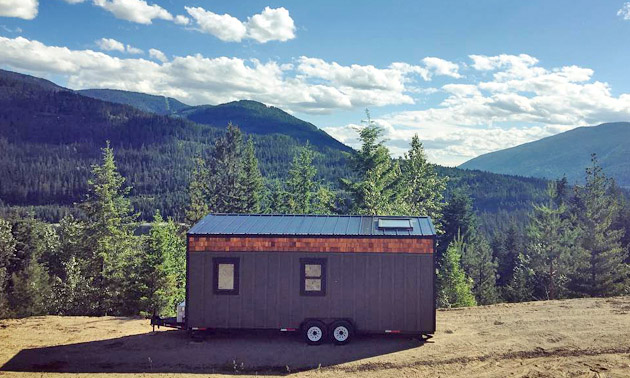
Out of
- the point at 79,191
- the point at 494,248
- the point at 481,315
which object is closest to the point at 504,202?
the point at 494,248

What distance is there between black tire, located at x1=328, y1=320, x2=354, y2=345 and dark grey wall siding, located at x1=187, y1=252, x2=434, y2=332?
0.28 m

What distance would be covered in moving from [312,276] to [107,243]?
67.0 feet

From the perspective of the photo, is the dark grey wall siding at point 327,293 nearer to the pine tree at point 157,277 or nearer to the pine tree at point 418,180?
the pine tree at point 157,277

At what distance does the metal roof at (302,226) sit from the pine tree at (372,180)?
1314 cm

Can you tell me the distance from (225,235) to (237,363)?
14.1 feet

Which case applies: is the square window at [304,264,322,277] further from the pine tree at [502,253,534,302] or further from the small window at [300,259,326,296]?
the pine tree at [502,253,534,302]

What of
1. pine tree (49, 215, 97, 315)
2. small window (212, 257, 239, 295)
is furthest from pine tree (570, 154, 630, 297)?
pine tree (49, 215, 97, 315)

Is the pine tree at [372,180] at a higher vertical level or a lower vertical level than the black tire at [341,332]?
Result: higher

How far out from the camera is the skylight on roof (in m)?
17.1

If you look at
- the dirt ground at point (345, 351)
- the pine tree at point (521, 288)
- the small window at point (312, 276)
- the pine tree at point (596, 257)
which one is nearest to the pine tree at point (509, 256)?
the pine tree at point (521, 288)

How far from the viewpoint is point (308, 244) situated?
1669 centimetres

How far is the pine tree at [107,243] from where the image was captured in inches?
1244

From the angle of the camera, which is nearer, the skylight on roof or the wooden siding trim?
the wooden siding trim

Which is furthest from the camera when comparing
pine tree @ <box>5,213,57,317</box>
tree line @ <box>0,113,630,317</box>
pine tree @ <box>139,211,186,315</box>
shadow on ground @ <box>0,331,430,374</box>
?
pine tree @ <box>5,213,57,317</box>
